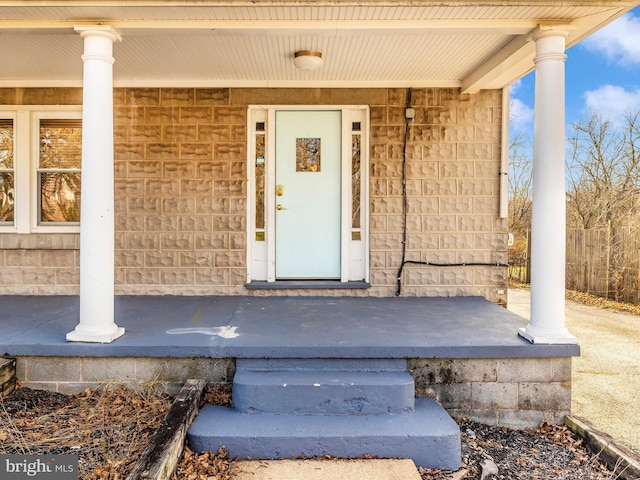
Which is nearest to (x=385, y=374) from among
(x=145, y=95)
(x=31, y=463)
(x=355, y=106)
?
(x=31, y=463)

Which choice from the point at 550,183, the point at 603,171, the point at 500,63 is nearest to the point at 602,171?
the point at 603,171

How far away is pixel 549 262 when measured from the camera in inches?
A: 124

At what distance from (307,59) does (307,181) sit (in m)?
1.33

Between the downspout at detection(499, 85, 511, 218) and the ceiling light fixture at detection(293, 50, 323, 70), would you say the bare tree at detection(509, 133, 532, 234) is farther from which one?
the ceiling light fixture at detection(293, 50, 323, 70)

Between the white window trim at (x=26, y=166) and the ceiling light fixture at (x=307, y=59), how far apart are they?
8.28 ft

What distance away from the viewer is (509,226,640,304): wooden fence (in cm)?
766

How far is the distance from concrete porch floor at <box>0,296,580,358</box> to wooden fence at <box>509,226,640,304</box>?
464 centimetres

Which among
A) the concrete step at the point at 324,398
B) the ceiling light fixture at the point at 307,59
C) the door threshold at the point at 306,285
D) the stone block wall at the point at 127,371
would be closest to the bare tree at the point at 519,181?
the door threshold at the point at 306,285

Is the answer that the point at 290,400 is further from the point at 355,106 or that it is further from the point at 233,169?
the point at 355,106

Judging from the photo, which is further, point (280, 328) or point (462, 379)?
point (280, 328)

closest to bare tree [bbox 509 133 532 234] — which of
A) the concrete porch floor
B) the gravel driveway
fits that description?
the gravel driveway

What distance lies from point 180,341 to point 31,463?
43.1 inches

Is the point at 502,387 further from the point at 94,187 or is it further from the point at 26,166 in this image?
the point at 26,166

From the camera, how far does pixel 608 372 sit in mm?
4422
